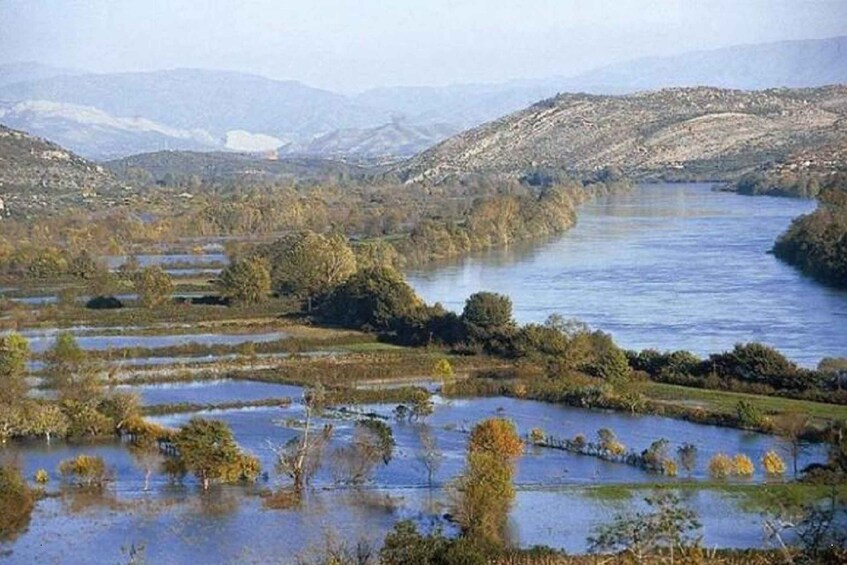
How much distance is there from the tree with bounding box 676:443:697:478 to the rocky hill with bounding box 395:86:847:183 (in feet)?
135

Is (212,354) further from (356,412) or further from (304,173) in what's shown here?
(304,173)

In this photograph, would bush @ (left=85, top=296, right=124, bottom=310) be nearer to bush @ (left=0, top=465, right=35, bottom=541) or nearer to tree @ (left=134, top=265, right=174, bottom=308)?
tree @ (left=134, top=265, right=174, bottom=308)

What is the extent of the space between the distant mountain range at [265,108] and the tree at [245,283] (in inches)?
2104

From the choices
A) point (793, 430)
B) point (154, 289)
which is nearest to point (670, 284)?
point (154, 289)

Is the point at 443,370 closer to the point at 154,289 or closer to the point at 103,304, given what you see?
the point at 154,289

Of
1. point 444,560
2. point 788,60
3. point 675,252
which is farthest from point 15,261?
point 788,60

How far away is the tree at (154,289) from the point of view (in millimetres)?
20562

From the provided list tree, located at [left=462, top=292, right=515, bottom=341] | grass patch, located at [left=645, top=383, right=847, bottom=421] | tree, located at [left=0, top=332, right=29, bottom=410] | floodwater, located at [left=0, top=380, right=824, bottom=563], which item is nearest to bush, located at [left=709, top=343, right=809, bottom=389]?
grass patch, located at [left=645, top=383, right=847, bottom=421]

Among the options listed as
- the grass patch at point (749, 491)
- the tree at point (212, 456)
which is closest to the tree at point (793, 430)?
the grass patch at point (749, 491)

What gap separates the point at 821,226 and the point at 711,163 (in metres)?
31.0

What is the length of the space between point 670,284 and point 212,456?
1272cm

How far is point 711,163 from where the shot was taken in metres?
55.4

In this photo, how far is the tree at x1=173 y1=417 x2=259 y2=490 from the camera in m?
10.8

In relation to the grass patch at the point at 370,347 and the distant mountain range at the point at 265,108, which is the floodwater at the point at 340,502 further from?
the distant mountain range at the point at 265,108
